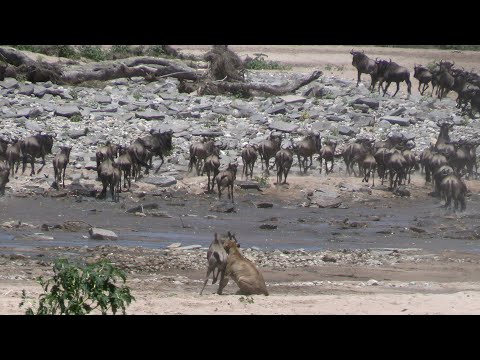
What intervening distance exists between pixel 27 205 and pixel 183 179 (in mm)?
2264

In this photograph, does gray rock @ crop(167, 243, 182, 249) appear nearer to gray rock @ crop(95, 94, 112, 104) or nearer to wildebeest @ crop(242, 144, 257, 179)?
wildebeest @ crop(242, 144, 257, 179)

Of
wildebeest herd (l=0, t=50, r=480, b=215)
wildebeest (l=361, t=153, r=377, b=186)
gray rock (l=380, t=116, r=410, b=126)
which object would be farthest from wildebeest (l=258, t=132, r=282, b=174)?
gray rock (l=380, t=116, r=410, b=126)

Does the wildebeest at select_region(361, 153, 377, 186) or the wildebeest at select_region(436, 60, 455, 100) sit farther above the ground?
the wildebeest at select_region(436, 60, 455, 100)

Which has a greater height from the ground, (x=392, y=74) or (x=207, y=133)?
(x=392, y=74)

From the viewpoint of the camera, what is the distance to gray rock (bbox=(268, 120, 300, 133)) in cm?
1605

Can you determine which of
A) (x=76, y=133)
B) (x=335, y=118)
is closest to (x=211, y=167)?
(x=76, y=133)

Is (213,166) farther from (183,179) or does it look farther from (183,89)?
(183,89)

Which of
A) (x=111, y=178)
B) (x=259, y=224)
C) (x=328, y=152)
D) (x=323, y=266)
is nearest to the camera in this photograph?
(x=323, y=266)

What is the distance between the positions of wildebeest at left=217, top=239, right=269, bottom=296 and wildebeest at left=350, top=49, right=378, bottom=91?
4.63 meters

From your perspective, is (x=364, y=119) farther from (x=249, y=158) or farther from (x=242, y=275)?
(x=242, y=275)

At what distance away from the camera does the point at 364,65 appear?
50.0ft

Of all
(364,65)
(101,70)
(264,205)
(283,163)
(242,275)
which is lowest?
(264,205)

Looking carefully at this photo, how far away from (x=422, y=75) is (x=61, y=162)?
5252 millimetres

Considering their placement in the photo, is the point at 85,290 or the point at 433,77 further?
the point at 433,77
